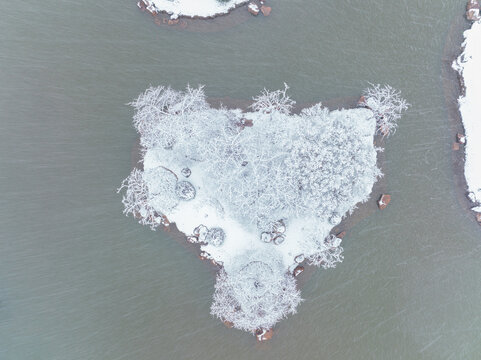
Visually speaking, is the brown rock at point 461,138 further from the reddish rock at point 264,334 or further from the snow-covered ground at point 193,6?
the reddish rock at point 264,334

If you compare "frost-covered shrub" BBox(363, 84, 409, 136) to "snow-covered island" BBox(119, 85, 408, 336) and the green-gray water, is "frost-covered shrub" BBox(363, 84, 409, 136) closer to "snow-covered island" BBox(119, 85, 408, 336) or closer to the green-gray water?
"snow-covered island" BBox(119, 85, 408, 336)

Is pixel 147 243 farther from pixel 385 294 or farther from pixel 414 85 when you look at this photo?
pixel 414 85

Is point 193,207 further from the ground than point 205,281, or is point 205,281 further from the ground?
point 193,207

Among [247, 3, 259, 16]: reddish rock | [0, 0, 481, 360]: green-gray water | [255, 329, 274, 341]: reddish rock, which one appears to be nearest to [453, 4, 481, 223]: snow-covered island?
[0, 0, 481, 360]: green-gray water

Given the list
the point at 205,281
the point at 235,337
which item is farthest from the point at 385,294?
the point at 205,281

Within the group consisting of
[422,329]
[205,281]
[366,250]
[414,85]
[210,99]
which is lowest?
[422,329]

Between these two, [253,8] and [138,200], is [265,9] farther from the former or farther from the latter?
[138,200]

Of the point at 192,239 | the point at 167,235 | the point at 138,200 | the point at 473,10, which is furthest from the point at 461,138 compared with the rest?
the point at 138,200
